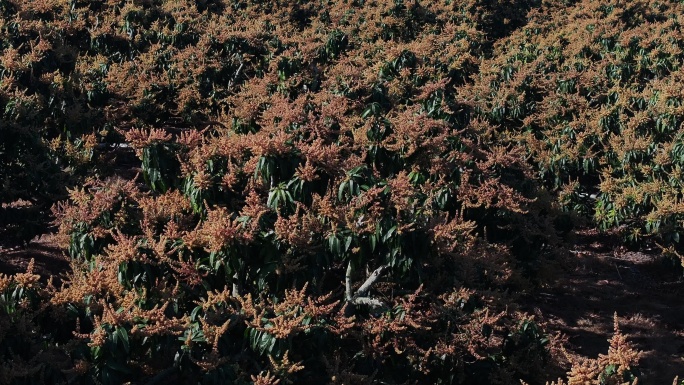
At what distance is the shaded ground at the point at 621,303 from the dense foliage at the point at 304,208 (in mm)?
1172

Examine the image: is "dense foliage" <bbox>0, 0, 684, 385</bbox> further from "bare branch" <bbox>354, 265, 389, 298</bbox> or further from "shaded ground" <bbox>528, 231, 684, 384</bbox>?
"shaded ground" <bbox>528, 231, 684, 384</bbox>

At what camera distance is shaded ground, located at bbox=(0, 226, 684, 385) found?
11148mm

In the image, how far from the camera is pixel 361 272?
870 cm

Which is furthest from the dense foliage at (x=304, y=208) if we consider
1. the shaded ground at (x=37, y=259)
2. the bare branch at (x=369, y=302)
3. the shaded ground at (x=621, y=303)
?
the shaded ground at (x=621, y=303)

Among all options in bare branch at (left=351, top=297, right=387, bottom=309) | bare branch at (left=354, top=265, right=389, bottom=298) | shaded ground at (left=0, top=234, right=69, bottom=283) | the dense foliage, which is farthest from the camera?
shaded ground at (left=0, top=234, right=69, bottom=283)

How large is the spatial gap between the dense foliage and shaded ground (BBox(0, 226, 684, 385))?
1111mm

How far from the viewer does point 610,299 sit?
1309cm

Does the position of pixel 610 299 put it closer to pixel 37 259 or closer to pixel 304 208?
pixel 304 208

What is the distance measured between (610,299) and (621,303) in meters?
0.23

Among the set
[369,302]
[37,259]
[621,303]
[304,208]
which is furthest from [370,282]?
[621,303]

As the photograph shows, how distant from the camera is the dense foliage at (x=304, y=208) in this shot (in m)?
6.06

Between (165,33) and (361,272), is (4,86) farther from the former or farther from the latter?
(165,33)

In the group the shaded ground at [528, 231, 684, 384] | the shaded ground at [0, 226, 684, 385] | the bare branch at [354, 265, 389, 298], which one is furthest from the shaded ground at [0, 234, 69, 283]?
the shaded ground at [528, 231, 684, 384]

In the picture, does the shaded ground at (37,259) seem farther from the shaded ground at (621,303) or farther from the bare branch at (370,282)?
the shaded ground at (621,303)
